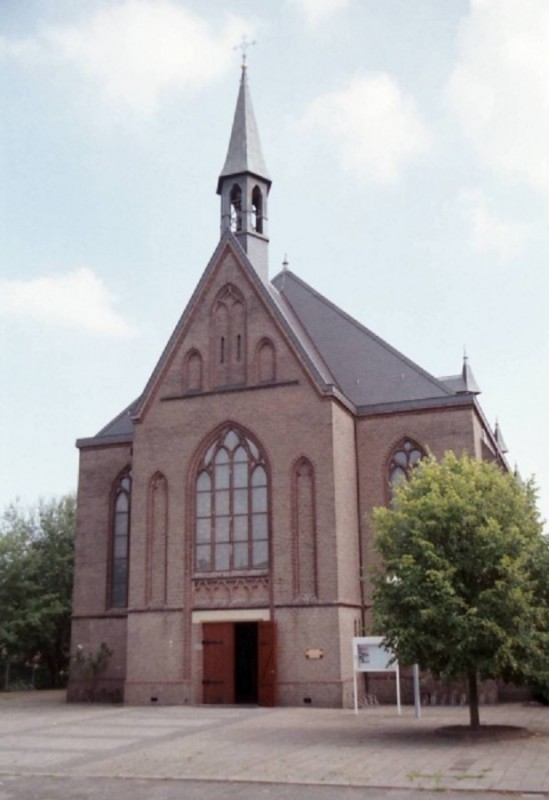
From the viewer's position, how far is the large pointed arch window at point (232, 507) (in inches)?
1196

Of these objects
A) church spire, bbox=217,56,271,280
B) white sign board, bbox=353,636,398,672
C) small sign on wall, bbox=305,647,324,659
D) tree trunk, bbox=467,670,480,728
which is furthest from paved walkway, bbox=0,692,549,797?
church spire, bbox=217,56,271,280

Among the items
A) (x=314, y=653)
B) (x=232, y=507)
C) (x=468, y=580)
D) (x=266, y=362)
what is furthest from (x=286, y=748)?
(x=266, y=362)

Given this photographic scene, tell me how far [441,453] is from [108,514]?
13.5m

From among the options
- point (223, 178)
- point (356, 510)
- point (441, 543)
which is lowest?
point (441, 543)

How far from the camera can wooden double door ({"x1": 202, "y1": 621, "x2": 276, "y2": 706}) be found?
92.6ft

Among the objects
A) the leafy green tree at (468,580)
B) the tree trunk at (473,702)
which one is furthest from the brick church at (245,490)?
the leafy green tree at (468,580)

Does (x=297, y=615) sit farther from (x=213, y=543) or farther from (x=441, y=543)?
(x=441, y=543)

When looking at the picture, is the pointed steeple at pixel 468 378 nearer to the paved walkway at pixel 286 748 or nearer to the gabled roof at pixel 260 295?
the gabled roof at pixel 260 295

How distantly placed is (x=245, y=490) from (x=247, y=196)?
39.8 feet

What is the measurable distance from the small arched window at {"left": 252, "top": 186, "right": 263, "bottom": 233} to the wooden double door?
15.7 metres

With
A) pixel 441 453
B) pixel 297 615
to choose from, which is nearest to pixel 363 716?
pixel 297 615

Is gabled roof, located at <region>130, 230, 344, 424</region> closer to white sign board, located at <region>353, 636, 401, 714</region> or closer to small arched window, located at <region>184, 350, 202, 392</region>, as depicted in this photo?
small arched window, located at <region>184, 350, 202, 392</region>

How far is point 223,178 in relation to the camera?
35.9m

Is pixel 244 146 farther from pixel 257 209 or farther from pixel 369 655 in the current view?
pixel 369 655
